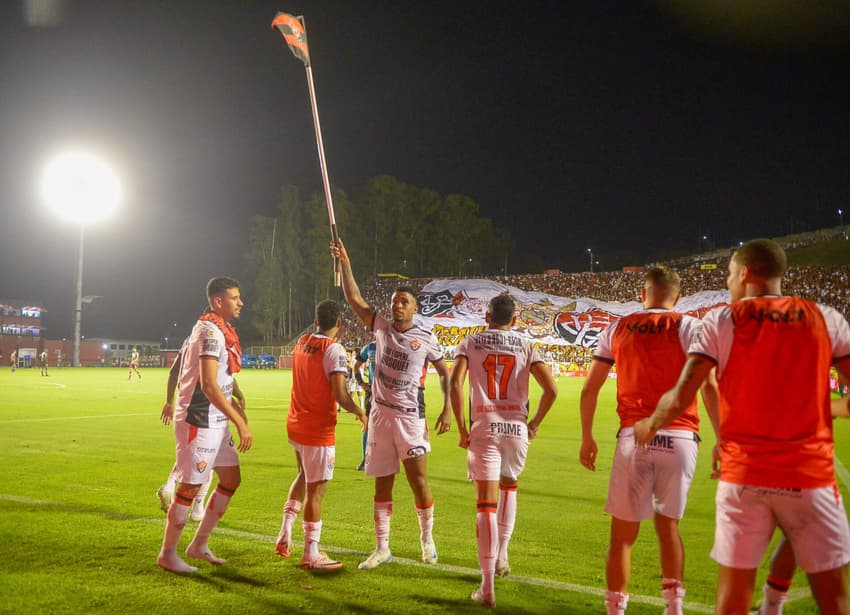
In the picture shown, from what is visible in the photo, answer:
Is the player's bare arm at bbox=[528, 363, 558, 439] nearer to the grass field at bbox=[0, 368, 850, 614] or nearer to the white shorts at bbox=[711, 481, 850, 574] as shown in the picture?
the grass field at bbox=[0, 368, 850, 614]

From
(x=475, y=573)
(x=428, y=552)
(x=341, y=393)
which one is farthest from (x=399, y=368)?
(x=475, y=573)

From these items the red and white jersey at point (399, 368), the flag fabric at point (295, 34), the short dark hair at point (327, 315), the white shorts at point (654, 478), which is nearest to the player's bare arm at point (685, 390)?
the white shorts at point (654, 478)

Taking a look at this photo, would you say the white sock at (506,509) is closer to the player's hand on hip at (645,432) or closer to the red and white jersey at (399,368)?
the red and white jersey at (399,368)

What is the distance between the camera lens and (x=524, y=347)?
597 cm

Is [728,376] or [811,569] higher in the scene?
[728,376]

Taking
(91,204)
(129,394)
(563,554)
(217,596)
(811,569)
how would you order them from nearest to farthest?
(811,569)
(217,596)
(563,554)
(129,394)
(91,204)

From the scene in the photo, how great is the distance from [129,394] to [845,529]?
95.9 feet

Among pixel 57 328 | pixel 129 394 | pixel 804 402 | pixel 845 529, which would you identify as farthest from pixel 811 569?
pixel 57 328

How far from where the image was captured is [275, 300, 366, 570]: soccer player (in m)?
6.08

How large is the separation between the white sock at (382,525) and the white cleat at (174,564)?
1589 mm

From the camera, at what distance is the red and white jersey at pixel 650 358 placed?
444 cm

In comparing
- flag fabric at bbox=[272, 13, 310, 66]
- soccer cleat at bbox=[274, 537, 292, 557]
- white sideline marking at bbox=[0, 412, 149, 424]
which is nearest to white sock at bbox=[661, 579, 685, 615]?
soccer cleat at bbox=[274, 537, 292, 557]

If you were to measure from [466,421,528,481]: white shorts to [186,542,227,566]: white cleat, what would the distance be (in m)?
2.39

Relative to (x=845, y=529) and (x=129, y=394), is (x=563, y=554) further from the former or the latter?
(x=129, y=394)
